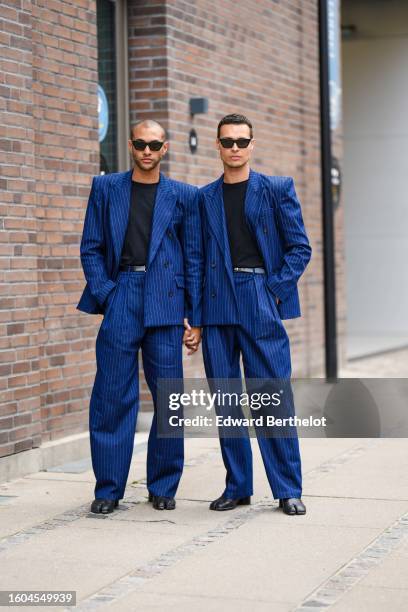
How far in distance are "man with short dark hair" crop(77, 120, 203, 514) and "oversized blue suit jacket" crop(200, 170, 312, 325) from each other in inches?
4.1

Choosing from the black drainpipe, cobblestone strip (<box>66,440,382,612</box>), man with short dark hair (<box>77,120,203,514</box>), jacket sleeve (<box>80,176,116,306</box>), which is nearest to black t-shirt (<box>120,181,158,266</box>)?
man with short dark hair (<box>77,120,203,514</box>)

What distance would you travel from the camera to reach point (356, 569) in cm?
549

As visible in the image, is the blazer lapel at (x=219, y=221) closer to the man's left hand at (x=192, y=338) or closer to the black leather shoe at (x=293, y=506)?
the man's left hand at (x=192, y=338)

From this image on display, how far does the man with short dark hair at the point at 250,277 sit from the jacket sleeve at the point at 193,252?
40 millimetres

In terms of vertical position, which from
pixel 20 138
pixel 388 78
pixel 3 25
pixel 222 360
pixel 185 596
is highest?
pixel 388 78

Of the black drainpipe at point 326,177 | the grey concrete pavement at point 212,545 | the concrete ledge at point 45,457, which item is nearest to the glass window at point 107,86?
the concrete ledge at point 45,457

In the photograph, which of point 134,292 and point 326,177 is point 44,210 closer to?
point 134,292

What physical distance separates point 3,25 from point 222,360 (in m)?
2.47

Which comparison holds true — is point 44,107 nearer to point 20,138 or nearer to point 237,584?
point 20,138

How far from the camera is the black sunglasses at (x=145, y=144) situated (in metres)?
6.52

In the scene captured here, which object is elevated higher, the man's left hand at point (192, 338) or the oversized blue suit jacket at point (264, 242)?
the oversized blue suit jacket at point (264, 242)

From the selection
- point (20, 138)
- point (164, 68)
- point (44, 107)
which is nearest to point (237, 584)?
point (20, 138)

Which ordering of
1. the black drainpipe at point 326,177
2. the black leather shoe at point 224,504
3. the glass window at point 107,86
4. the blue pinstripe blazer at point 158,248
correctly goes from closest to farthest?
the blue pinstripe blazer at point 158,248
the black leather shoe at point 224,504
the glass window at point 107,86
the black drainpipe at point 326,177

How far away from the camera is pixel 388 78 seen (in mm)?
18625
